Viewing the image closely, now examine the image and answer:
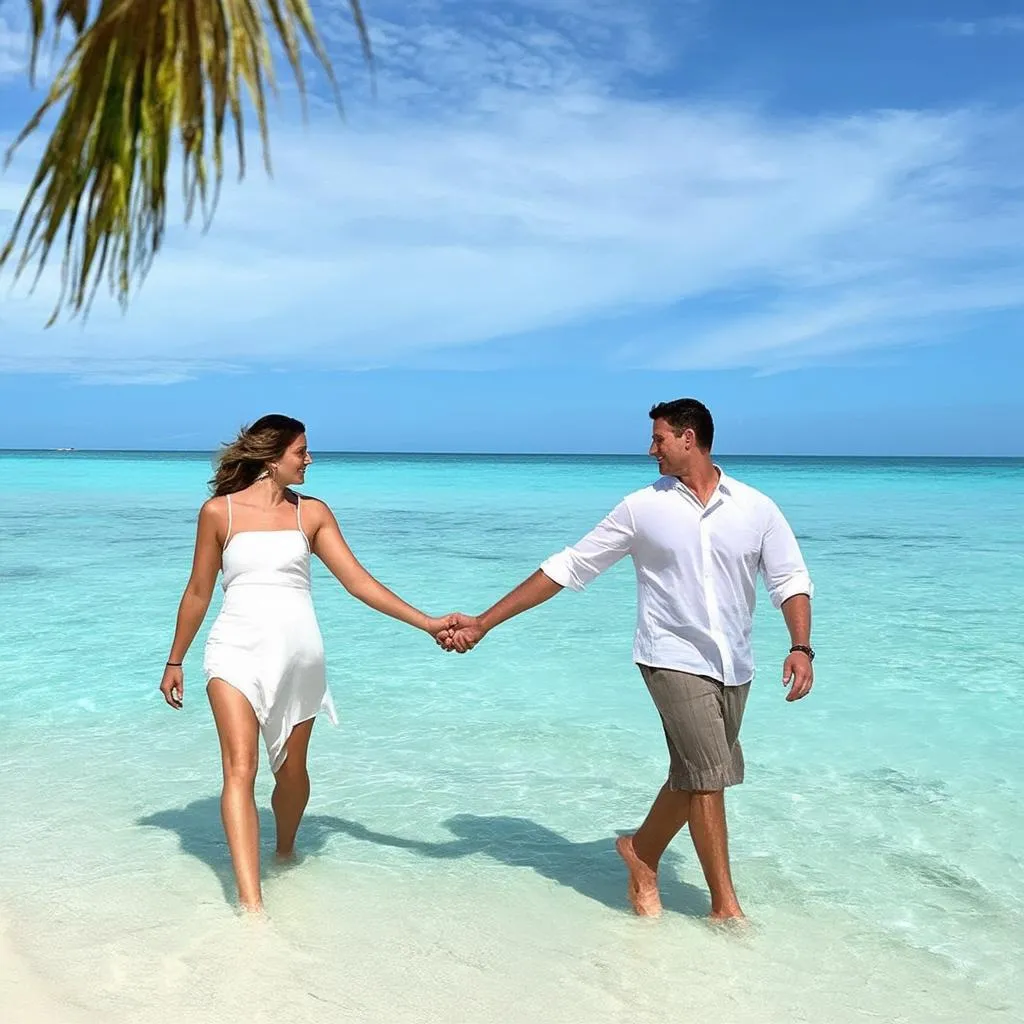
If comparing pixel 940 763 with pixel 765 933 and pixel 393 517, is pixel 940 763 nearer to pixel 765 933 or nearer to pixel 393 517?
pixel 765 933

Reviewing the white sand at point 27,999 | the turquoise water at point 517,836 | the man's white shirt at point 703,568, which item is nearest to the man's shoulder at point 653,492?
the man's white shirt at point 703,568

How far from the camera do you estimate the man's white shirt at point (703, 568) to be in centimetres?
439

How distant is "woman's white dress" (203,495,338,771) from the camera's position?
455cm

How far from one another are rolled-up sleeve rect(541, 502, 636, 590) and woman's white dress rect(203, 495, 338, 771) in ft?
3.38

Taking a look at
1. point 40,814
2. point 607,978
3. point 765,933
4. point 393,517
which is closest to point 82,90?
point 607,978

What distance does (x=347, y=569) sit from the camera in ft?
16.6

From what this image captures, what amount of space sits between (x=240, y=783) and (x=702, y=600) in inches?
75.9

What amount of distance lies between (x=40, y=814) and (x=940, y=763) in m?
5.32

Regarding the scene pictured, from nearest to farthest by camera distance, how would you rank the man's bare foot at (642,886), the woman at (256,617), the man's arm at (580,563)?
the woman at (256,617)
the man's arm at (580,563)
the man's bare foot at (642,886)

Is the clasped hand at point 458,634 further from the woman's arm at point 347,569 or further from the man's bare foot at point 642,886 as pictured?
the man's bare foot at point 642,886

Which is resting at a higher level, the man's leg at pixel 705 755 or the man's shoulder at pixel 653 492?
the man's shoulder at pixel 653 492

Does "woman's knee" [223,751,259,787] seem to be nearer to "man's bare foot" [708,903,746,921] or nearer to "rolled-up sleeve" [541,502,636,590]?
"rolled-up sleeve" [541,502,636,590]

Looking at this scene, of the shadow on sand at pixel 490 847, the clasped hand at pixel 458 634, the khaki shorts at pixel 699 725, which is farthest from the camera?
the clasped hand at pixel 458 634

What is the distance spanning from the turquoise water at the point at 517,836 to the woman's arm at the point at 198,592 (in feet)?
3.05
